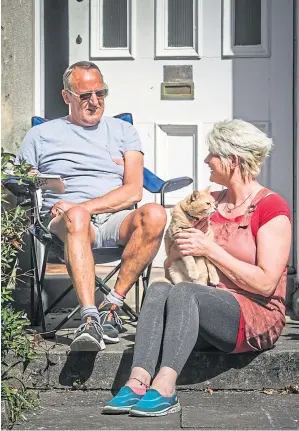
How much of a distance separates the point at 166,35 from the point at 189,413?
2.63 meters

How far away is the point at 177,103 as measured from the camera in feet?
18.1

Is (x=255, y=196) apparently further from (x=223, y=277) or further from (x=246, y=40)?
(x=246, y=40)

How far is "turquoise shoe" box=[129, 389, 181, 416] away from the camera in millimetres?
3510

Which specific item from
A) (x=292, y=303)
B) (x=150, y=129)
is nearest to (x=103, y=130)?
(x=150, y=129)

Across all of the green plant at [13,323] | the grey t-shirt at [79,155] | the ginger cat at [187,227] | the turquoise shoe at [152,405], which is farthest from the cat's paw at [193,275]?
the grey t-shirt at [79,155]

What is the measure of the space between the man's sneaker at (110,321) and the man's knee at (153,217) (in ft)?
1.31

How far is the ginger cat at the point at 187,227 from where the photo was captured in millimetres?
3912

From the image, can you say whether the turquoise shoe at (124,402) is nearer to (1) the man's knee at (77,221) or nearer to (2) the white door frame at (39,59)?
(1) the man's knee at (77,221)

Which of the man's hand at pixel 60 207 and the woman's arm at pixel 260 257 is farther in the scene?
the man's hand at pixel 60 207

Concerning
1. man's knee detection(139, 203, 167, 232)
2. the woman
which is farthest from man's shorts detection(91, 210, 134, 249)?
the woman

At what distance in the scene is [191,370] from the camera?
158 inches

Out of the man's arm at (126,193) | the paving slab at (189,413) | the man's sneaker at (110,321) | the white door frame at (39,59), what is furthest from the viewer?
the white door frame at (39,59)

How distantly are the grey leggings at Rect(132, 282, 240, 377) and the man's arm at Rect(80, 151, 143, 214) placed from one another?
2.45ft

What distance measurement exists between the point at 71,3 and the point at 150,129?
0.90m
